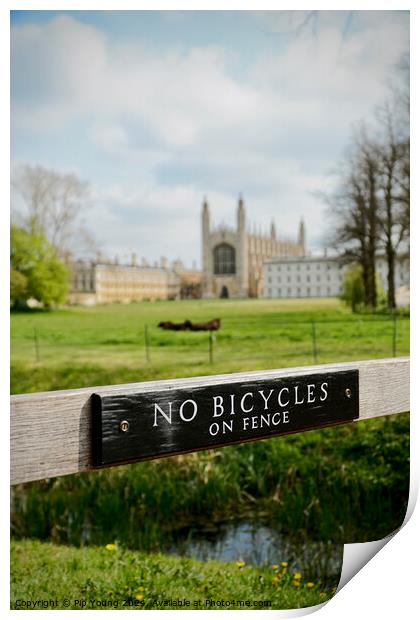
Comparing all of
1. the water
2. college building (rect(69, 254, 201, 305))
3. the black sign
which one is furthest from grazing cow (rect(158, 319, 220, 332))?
the black sign

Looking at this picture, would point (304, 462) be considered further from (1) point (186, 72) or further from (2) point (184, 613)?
(1) point (186, 72)

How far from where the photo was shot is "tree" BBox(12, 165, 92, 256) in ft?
11.4

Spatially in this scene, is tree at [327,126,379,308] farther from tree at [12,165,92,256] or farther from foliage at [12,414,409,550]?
tree at [12,165,92,256]

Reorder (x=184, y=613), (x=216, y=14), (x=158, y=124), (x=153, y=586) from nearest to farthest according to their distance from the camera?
(x=184, y=613) < (x=153, y=586) < (x=216, y=14) < (x=158, y=124)

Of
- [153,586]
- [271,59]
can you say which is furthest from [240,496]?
[271,59]

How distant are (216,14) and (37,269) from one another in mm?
1657

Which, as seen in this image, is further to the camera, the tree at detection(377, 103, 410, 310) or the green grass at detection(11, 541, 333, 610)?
the tree at detection(377, 103, 410, 310)

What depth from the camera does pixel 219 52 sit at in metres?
3.37

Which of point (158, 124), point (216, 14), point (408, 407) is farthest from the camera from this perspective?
point (158, 124)

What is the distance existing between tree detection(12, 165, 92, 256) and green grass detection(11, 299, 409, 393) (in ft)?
1.42

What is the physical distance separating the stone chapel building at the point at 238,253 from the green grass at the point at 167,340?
3.7 inches

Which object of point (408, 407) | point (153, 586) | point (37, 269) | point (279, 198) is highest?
point (279, 198)

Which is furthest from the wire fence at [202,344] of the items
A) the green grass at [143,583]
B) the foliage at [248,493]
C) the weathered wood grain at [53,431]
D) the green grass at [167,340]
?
the weathered wood grain at [53,431]

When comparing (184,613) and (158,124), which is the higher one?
(158,124)
